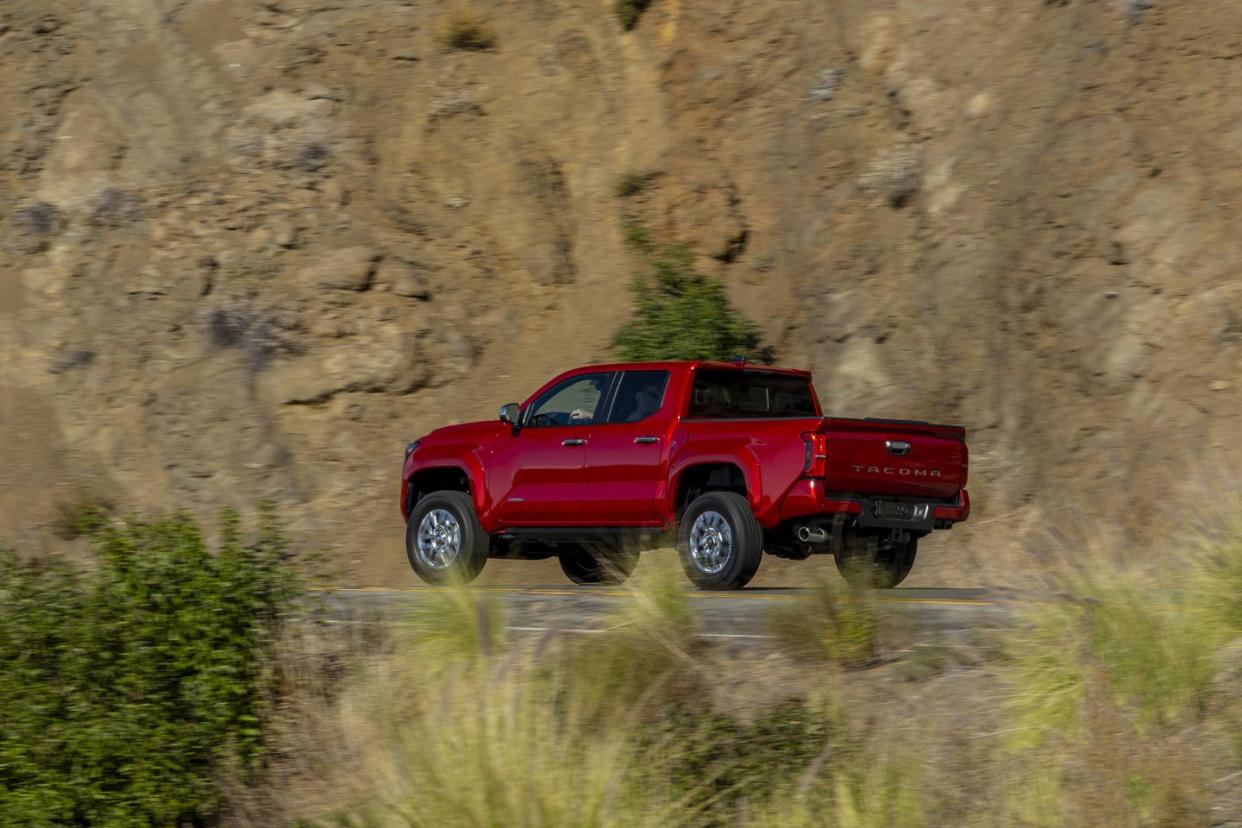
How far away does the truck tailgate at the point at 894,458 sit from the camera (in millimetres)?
13555

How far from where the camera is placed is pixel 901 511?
552 inches

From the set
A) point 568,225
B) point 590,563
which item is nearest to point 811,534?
point 590,563

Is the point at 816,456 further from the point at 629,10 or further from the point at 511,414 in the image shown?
the point at 629,10

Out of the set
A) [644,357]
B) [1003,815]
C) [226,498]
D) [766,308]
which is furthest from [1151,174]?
[1003,815]

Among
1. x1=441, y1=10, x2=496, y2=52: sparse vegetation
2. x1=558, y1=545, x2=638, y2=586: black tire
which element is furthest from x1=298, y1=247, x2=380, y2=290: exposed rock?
x1=558, y1=545, x2=638, y2=586: black tire

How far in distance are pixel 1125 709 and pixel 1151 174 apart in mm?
14345

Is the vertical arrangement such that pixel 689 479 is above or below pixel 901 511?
above

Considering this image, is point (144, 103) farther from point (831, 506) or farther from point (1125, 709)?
point (1125, 709)

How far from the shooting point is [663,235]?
79.8 ft

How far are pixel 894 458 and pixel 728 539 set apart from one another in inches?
59.4

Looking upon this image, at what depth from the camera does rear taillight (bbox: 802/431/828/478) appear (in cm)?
1341

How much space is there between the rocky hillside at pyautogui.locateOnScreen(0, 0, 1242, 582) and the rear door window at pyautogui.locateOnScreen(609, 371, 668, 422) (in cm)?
502

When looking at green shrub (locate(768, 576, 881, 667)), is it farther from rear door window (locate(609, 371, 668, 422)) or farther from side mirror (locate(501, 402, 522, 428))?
side mirror (locate(501, 402, 522, 428))

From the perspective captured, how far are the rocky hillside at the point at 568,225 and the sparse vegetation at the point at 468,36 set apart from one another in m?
0.09
